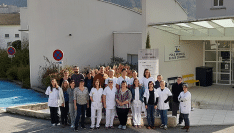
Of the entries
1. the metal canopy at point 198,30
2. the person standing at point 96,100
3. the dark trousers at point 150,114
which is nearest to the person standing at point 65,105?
the person standing at point 96,100

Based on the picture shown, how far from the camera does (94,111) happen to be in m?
10.2

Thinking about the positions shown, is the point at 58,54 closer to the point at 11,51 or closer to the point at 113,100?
the point at 113,100

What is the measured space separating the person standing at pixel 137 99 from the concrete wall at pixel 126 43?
436 inches

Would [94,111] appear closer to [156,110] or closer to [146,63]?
[156,110]

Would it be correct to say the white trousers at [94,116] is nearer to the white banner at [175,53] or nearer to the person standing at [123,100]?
the person standing at [123,100]

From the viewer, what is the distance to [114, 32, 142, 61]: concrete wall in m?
21.3

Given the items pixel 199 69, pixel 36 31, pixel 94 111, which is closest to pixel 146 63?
pixel 94 111

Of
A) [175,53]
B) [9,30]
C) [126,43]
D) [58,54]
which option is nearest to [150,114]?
→ [58,54]

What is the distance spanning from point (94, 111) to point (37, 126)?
2141mm

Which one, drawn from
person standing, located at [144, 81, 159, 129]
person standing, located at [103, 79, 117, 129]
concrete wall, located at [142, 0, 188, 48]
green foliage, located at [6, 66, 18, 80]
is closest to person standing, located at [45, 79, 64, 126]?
person standing, located at [103, 79, 117, 129]

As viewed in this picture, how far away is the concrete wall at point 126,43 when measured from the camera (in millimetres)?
21292

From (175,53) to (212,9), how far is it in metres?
5.30

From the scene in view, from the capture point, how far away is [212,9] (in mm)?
20422

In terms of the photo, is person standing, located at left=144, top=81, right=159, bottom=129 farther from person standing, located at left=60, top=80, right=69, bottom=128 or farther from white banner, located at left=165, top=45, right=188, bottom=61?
white banner, located at left=165, top=45, right=188, bottom=61
